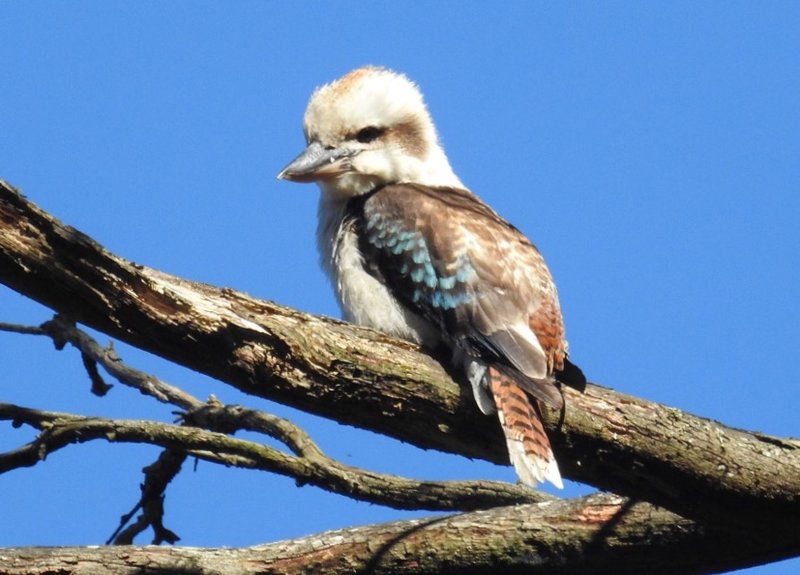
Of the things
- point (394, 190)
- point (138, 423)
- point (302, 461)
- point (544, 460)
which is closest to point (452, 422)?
point (544, 460)

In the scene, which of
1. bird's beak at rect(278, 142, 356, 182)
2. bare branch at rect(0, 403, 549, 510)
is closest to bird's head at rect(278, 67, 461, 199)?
bird's beak at rect(278, 142, 356, 182)

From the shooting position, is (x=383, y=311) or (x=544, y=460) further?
(x=383, y=311)

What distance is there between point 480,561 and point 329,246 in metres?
1.54

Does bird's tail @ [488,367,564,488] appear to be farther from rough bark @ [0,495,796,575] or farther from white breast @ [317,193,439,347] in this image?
white breast @ [317,193,439,347]

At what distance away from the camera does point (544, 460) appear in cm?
361

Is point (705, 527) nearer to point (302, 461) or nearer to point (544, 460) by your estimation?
point (544, 460)

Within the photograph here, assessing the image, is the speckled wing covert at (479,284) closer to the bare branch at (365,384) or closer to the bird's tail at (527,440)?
the bird's tail at (527,440)

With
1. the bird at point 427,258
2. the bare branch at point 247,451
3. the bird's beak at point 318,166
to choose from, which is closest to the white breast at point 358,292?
the bird at point 427,258

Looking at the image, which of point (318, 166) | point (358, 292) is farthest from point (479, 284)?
point (318, 166)

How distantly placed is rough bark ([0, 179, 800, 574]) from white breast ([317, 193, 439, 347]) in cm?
71

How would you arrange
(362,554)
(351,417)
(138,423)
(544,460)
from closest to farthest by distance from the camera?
(351,417), (544,460), (138,423), (362,554)

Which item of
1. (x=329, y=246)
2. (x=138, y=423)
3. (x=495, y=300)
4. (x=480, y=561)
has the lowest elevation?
(x=480, y=561)

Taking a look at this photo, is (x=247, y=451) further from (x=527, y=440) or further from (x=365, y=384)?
(x=527, y=440)

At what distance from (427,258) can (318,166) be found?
0.93 meters
